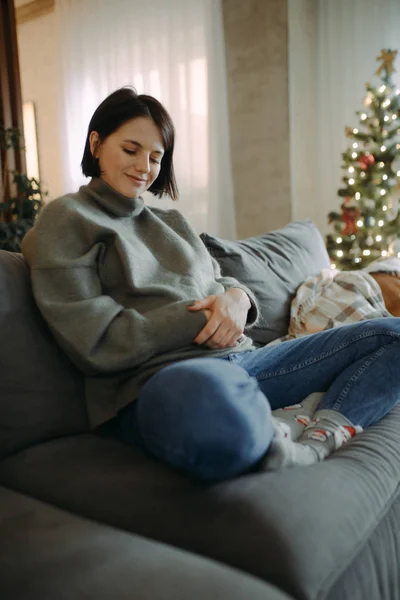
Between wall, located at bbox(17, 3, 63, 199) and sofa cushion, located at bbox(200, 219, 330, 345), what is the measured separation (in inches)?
112

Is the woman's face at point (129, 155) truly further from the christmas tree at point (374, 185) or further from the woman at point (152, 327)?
the christmas tree at point (374, 185)

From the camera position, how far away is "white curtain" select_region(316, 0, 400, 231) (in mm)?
3740

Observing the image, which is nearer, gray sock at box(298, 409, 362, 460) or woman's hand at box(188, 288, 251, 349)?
gray sock at box(298, 409, 362, 460)

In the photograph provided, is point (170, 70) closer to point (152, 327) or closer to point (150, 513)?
point (152, 327)

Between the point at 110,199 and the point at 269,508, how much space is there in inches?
31.7

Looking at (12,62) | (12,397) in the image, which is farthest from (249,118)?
(12,397)

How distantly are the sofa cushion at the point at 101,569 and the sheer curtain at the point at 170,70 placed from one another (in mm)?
3419

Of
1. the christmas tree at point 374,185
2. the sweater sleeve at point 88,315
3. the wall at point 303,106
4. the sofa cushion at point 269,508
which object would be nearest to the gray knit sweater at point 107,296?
the sweater sleeve at point 88,315

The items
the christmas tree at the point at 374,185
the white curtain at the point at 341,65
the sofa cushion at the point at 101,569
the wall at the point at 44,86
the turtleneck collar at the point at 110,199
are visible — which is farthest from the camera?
the wall at the point at 44,86

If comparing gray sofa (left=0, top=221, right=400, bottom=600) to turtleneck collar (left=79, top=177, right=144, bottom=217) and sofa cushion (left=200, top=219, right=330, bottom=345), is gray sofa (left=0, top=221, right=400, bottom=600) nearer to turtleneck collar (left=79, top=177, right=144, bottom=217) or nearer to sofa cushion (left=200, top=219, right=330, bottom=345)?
turtleneck collar (left=79, top=177, right=144, bottom=217)

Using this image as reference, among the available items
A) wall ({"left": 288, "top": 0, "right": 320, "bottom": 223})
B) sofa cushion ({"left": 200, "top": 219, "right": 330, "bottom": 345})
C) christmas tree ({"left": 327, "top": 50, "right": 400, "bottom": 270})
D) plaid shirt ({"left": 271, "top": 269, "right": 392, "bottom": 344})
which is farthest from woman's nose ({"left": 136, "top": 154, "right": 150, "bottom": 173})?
wall ({"left": 288, "top": 0, "right": 320, "bottom": 223})

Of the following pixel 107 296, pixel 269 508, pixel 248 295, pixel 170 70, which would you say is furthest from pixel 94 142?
pixel 170 70

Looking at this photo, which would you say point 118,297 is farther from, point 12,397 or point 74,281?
point 12,397

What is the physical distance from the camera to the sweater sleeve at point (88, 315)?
1054mm
